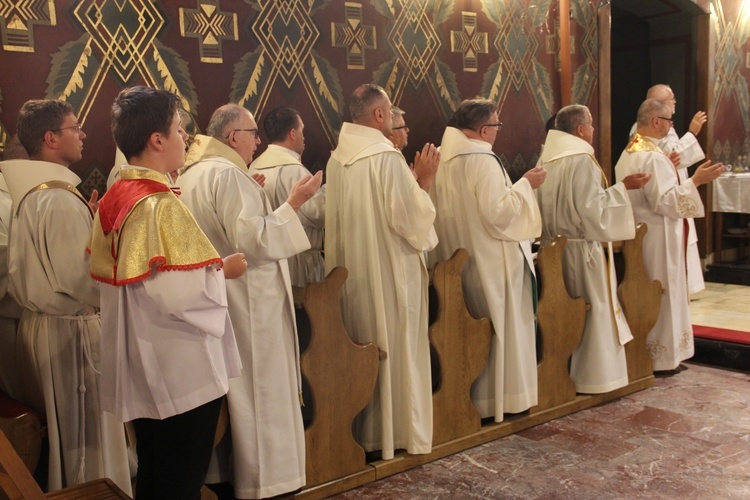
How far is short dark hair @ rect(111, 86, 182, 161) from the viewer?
219 centimetres

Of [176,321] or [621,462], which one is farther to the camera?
[621,462]

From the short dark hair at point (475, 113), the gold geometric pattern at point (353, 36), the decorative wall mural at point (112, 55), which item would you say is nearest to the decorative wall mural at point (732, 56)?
the gold geometric pattern at point (353, 36)

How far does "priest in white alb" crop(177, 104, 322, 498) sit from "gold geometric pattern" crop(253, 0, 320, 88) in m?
1.28

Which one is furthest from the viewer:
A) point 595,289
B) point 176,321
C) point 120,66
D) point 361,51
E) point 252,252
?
point 361,51

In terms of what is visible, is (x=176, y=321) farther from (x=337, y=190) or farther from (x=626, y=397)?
(x=626, y=397)

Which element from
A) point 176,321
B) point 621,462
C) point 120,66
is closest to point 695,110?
point 621,462

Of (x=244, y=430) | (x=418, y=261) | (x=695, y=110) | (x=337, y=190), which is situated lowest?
(x=244, y=430)

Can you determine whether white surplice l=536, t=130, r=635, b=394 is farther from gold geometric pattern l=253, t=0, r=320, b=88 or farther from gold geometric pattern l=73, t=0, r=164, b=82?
gold geometric pattern l=73, t=0, r=164, b=82

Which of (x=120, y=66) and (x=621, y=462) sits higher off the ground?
(x=120, y=66)

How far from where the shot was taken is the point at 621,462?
3.51 meters

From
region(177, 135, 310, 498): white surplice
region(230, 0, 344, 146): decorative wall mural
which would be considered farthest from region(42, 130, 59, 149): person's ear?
region(230, 0, 344, 146): decorative wall mural

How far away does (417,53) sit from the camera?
4.96 meters

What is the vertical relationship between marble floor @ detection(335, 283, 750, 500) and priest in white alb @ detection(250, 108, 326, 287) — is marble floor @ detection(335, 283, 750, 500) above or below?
below

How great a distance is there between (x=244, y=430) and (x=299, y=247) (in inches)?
30.4
